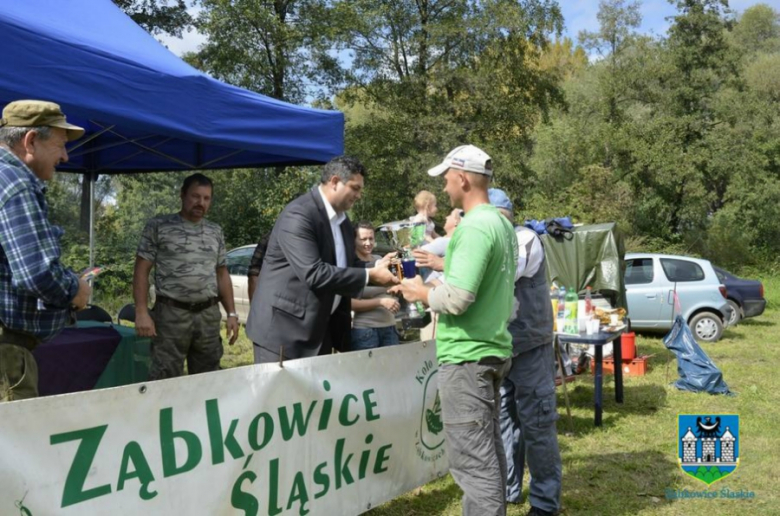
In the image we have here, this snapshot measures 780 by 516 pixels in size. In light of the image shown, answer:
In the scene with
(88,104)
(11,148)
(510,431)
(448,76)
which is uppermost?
(448,76)

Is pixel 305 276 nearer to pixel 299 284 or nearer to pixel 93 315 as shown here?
pixel 299 284

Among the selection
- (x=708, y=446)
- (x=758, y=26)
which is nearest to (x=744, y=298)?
(x=708, y=446)

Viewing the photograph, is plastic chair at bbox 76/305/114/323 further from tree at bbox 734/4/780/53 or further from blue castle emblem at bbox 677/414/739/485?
tree at bbox 734/4/780/53

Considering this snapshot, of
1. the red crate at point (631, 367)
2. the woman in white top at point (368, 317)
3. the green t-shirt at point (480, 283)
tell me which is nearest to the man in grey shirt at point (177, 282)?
the woman in white top at point (368, 317)

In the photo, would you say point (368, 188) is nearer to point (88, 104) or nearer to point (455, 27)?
point (455, 27)

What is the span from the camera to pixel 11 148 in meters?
A: 2.41

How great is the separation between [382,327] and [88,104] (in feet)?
7.82

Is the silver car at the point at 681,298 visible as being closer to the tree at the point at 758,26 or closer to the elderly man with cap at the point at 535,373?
the elderly man with cap at the point at 535,373

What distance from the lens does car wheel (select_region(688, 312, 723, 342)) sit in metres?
11.3

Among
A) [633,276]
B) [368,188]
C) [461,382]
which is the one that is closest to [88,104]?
[461,382]

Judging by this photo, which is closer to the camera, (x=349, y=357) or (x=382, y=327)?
(x=349, y=357)

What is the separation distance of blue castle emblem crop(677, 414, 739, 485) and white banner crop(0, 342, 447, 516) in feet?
6.44

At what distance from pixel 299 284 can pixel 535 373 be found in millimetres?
1398

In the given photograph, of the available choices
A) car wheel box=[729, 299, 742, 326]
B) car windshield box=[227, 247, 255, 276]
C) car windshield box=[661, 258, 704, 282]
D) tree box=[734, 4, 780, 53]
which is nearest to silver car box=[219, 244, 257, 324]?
car windshield box=[227, 247, 255, 276]
